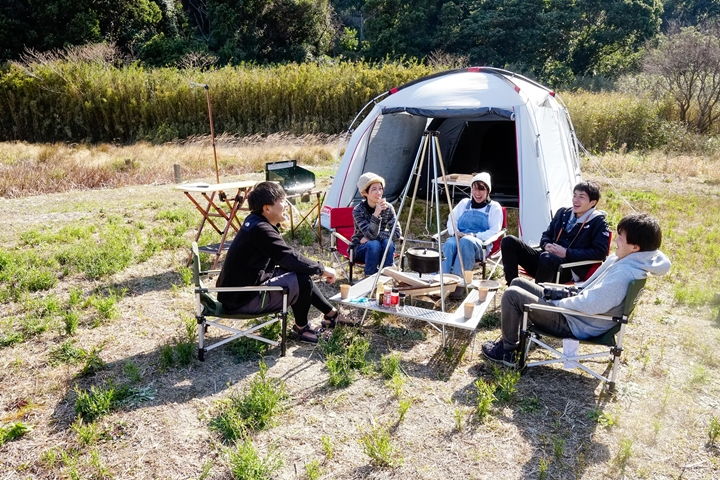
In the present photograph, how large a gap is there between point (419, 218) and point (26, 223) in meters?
4.78

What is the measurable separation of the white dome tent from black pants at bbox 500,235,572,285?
3.74ft

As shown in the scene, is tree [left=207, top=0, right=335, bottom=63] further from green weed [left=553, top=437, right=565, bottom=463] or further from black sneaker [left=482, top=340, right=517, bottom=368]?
green weed [left=553, top=437, right=565, bottom=463]

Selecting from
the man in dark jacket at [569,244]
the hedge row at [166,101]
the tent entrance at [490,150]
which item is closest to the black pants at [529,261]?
the man in dark jacket at [569,244]

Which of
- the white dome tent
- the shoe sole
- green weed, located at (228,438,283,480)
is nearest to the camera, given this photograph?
green weed, located at (228,438,283,480)

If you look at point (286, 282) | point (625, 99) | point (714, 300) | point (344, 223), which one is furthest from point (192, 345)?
point (625, 99)

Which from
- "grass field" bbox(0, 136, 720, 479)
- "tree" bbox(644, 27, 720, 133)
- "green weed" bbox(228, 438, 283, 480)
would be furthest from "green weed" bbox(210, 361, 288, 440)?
"tree" bbox(644, 27, 720, 133)

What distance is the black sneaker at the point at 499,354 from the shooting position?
319 centimetres

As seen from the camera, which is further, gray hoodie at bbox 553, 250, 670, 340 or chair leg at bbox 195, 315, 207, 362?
chair leg at bbox 195, 315, 207, 362

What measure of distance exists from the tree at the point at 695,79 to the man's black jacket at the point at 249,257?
13528 millimetres

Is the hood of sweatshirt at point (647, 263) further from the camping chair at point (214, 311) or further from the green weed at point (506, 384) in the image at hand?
the camping chair at point (214, 311)

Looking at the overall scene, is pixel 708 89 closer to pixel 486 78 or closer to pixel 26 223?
pixel 486 78

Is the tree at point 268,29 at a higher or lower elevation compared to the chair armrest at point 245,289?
higher

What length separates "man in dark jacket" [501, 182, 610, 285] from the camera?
12.6ft

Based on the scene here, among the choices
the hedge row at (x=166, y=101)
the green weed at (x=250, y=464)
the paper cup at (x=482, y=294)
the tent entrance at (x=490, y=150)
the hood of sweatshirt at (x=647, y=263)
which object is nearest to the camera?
the green weed at (x=250, y=464)
